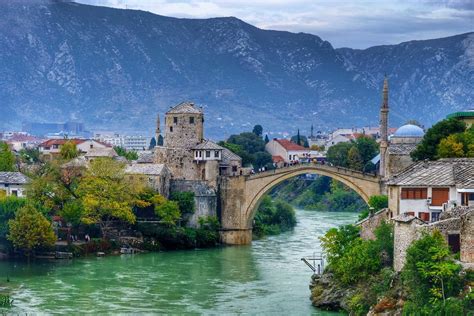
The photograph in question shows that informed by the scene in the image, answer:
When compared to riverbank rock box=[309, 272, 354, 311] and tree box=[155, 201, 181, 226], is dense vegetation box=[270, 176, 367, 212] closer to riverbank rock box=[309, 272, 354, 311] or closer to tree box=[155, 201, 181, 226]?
tree box=[155, 201, 181, 226]

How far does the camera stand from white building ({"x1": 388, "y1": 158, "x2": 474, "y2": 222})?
49000mm

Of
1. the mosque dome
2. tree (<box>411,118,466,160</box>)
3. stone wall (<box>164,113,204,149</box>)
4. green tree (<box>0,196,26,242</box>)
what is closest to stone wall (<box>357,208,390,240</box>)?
tree (<box>411,118,466,160</box>)

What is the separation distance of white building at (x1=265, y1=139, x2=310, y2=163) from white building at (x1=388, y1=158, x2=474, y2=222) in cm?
8844

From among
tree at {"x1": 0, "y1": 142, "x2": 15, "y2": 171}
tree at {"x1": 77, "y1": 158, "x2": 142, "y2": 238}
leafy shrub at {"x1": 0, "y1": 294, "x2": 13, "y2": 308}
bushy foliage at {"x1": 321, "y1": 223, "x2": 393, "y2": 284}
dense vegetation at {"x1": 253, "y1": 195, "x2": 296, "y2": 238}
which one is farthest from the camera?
dense vegetation at {"x1": 253, "y1": 195, "x2": 296, "y2": 238}

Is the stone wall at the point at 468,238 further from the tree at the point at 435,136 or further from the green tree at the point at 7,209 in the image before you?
the green tree at the point at 7,209

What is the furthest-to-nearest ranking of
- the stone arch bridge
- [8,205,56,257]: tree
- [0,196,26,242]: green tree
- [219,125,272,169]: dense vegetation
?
[219,125,272,169]: dense vegetation < the stone arch bridge < [0,196,26,242]: green tree < [8,205,56,257]: tree

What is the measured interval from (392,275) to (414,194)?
6.08 m

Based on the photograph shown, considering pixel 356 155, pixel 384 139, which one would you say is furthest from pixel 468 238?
pixel 356 155

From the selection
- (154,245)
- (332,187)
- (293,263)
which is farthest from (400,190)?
(332,187)

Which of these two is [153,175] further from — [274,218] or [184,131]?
[274,218]

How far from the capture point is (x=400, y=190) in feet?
167

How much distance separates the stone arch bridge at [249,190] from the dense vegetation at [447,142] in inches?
424

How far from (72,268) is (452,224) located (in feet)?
92.6

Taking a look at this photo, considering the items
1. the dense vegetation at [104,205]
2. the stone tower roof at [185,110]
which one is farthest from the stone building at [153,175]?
the stone tower roof at [185,110]
